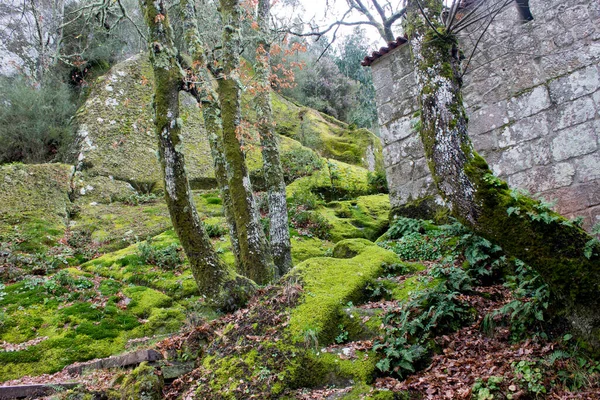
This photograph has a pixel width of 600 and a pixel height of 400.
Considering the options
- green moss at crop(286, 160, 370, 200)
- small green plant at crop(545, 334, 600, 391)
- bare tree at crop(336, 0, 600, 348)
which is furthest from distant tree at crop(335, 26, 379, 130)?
small green plant at crop(545, 334, 600, 391)

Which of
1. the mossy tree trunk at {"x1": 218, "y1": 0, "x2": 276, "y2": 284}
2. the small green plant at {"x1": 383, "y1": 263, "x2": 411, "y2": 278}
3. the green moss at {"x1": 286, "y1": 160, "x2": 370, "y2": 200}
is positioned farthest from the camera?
the green moss at {"x1": 286, "y1": 160, "x2": 370, "y2": 200}

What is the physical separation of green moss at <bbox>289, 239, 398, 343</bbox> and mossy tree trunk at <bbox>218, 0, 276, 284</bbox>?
104 cm

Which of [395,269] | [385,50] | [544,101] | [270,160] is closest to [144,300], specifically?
[270,160]

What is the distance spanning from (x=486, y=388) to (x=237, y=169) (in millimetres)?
4729

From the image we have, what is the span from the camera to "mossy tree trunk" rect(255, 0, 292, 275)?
714cm

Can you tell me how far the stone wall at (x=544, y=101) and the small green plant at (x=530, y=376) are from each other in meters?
3.72

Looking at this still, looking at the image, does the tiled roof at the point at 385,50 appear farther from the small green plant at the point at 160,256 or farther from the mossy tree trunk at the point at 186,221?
the small green plant at the point at 160,256

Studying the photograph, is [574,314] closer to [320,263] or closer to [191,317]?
[320,263]

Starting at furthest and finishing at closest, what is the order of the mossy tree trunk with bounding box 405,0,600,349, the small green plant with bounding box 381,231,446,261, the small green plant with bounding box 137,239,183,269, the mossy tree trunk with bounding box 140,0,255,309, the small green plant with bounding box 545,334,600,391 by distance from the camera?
the small green plant with bounding box 137,239,183,269
the small green plant with bounding box 381,231,446,261
the mossy tree trunk with bounding box 140,0,255,309
the mossy tree trunk with bounding box 405,0,600,349
the small green plant with bounding box 545,334,600,391

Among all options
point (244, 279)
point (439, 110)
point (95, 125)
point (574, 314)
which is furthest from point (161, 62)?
point (95, 125)

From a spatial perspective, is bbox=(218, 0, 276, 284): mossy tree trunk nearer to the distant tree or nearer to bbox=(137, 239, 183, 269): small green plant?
bbox=(137, 239, 183, 269): small green plant

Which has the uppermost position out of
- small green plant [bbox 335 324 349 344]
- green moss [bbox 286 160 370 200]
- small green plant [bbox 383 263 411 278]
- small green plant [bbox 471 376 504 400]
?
green moss [bbox 286 160 370 200]

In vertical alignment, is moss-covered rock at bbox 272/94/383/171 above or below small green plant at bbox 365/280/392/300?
above

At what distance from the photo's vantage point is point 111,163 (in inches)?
496
